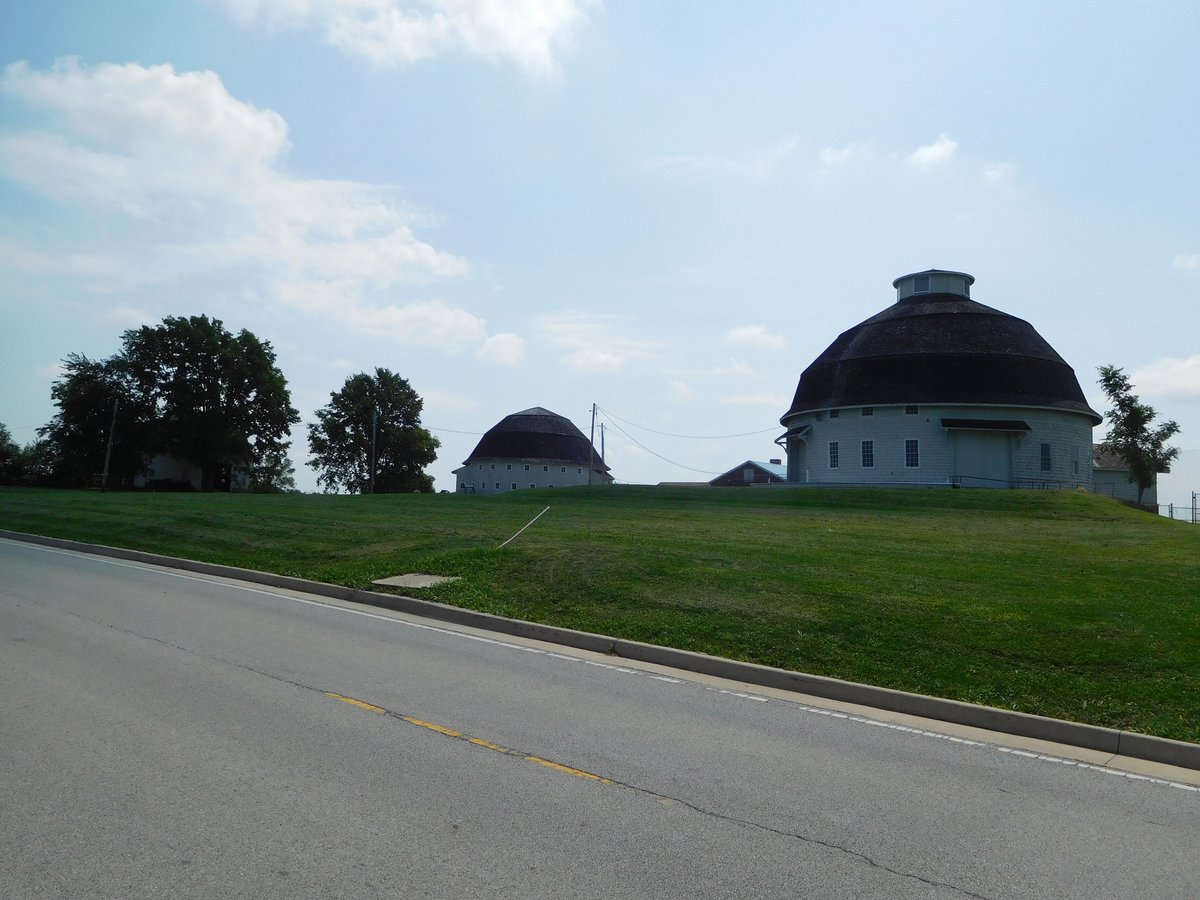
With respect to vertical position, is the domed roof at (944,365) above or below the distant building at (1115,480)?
above

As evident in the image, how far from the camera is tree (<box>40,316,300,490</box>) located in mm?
68625

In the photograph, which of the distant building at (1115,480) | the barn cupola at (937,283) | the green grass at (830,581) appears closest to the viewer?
the green grass at (830,581)

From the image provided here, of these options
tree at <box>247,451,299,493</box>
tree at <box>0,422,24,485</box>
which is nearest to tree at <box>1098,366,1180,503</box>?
tree at <box>247,451,299,493</box>

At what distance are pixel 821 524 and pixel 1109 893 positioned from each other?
822 inches

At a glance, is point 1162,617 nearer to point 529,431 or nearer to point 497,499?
point 497,499

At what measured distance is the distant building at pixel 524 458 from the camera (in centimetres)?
8769

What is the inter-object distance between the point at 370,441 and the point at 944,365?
5489 cm

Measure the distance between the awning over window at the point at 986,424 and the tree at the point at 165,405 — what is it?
50859 mm

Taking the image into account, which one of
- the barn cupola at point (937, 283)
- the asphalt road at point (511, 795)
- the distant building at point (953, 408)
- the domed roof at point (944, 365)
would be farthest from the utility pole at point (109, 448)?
the asphalt road at point (511, 795)

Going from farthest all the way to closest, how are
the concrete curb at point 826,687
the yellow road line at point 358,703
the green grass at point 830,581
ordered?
the green grass at point 830,581
the yellow road line at point 358,703
the concrete curb at point 826,687

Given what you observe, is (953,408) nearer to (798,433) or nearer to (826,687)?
(798,433)

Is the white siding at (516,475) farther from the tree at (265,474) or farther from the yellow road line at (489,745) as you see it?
the yellow road line at (489,745)

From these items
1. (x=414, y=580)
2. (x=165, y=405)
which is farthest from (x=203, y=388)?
(x=414, y=580)

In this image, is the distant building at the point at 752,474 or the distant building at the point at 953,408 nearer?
the distant building at the point at 953,408
